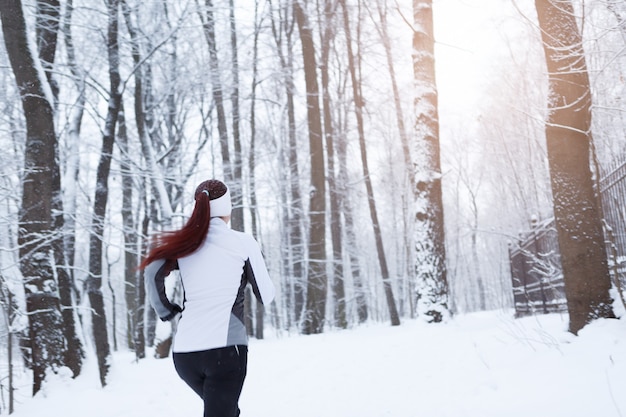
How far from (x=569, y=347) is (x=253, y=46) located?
48.3 feet

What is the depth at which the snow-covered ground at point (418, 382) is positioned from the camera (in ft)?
12.7

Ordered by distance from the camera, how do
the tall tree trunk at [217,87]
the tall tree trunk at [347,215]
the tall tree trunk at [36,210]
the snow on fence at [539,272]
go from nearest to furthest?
the tall tree trunk at [36,210], the snow on fence at [539,272], the tall tree trunk at [217,87], the tall tree trunk at [347,215]

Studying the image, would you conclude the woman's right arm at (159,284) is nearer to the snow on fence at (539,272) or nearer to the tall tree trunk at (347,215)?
the snow on fence at (539,272)

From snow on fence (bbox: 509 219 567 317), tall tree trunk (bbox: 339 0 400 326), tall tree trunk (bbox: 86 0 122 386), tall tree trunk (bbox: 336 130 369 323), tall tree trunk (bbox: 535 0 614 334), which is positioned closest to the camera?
tall tree trunk (bbox: 535 0 614 334)

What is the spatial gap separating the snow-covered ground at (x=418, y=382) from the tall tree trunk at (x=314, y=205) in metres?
4.34

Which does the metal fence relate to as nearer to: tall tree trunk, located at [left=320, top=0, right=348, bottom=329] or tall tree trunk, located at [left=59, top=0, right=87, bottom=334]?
tall tree trunk, located at [left=320, top=0, right=348, bottom=329]

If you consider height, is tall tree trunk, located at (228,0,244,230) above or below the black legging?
above

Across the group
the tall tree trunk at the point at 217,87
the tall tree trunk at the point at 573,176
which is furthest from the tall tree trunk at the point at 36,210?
the tall tree trunk at the point at 217,87

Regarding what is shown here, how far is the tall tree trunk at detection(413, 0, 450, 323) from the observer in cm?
892

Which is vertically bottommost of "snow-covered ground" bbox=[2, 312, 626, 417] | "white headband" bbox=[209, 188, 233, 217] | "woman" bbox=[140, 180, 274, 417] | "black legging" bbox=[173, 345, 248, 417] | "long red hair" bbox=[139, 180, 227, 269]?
"snow-covered ground" bbox=[2, 312, 626, 417]

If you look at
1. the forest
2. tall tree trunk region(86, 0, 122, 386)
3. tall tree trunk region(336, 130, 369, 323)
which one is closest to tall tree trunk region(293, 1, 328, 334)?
the forest

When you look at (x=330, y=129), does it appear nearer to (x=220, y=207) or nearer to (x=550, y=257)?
(x=550, y=257)

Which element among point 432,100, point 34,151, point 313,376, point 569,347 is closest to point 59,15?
point 34,151

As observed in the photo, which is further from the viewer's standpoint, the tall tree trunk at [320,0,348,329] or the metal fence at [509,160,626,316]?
the tall tree trunk at [320,0,348,329]
